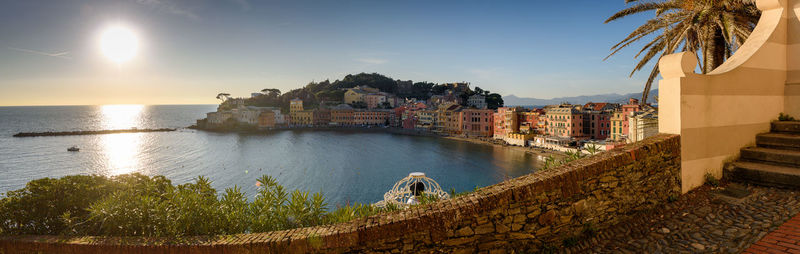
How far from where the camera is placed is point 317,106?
106375mm

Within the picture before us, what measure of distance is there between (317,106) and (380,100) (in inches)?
785

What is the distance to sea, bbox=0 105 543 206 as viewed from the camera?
34.8 m

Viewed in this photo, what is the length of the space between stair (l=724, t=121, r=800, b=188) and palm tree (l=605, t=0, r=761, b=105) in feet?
8.02

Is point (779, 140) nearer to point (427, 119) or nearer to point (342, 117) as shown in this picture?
point (427, 119)

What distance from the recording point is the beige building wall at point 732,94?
409 centimetres

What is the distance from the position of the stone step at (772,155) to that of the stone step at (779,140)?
3.6 inches

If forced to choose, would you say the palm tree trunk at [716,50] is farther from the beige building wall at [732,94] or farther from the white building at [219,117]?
the white building at [219,117]

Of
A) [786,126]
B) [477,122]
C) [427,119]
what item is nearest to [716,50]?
[786,126]

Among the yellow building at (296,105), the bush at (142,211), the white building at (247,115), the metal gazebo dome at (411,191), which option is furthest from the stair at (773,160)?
the yellow building at (296,105)

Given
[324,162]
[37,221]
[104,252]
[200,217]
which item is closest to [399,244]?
[200,217]

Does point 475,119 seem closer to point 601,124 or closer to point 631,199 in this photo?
point 601,124


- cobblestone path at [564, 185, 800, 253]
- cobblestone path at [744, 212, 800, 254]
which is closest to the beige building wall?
cobblestone path at [564, 185, 800, 253]

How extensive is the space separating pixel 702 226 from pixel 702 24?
19.2 ft

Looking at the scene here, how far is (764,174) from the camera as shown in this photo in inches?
161
